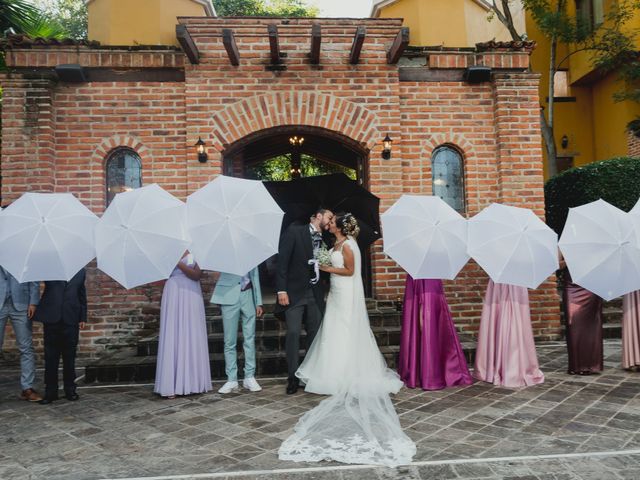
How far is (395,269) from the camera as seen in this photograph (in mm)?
6656

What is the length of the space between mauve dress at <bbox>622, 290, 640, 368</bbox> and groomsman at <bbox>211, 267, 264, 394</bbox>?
4.33 metres

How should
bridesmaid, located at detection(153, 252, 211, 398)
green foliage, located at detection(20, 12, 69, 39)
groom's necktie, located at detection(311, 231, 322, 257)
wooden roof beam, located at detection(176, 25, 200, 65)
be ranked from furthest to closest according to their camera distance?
green foliage, located at detection(20, 12, 69, 39) → wooden roof beam, located at detection(176, 25, 200, 65) → groom's necktie, located at detection(311, 231, 322, 257) → bridesmaid, located at detection(153, 252, 211, 398)

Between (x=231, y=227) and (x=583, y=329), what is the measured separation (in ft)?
13.8

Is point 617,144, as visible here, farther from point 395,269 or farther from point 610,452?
point 610,452

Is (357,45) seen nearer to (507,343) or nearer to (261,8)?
(507,343)

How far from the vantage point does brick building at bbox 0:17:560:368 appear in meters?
6.43

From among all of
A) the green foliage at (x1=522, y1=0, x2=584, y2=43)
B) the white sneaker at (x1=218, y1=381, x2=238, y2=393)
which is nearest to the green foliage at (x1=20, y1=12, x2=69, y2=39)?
the white sneaker at (x1=218, y1=381, x2=238, y2=393)

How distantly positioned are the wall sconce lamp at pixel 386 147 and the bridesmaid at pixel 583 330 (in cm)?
291

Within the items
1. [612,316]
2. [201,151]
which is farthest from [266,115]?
[612,316]

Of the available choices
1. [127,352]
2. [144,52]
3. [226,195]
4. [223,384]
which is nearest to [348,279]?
[226,195]

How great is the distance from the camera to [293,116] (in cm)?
660

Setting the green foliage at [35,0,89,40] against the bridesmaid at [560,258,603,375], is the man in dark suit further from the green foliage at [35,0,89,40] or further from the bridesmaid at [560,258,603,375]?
the green foliage at [35,0,89,40]

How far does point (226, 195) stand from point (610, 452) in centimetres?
363

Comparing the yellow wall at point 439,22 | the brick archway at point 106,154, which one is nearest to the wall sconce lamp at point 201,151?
the brick archway at point 106,154
